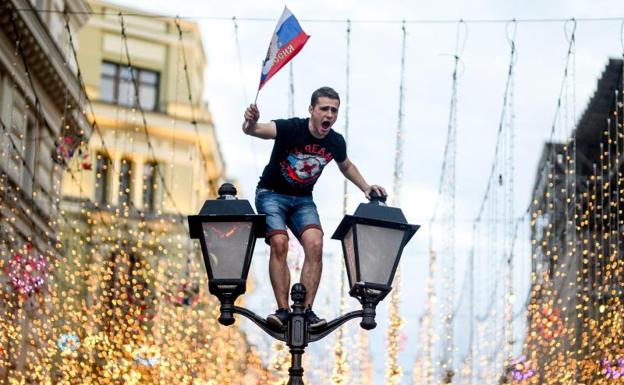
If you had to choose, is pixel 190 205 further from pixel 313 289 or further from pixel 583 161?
pixel 313 289

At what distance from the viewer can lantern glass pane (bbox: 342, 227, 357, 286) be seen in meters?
8.66

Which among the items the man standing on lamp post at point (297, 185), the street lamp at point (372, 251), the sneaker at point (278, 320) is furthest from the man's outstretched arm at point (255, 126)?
the sneaker at point (278, 320)

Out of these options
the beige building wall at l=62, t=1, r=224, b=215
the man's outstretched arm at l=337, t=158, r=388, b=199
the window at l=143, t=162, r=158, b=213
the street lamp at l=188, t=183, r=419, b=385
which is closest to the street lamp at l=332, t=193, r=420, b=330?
the street lamp at l=188, t=183, r=419, b=385

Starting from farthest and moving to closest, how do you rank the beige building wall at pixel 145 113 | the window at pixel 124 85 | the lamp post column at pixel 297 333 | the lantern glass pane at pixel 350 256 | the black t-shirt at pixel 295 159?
the window at pixel 124 85
the beige building wall at pixel 145 113
the black t-shirt at pixel 295 159
the lantern glass pane at pixel 350 256
the lamp post column at pixel 297 333

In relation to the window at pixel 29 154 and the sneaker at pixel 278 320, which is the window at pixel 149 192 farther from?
the sneaker at pixel 278 320

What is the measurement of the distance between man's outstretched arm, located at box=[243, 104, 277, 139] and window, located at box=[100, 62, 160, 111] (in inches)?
1653

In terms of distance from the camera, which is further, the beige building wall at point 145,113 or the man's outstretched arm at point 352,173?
the beige building wall at point 145,113

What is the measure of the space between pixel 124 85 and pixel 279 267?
4389 centimetres

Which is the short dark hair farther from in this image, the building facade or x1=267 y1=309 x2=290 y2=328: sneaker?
the building facade

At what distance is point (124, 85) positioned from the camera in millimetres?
52094

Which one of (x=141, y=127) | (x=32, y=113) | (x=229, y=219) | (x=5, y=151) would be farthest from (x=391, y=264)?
(x=141, y=127)

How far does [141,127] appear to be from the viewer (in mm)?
51500

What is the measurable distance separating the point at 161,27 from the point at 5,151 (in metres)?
25.7

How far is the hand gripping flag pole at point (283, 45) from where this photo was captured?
348 inches
